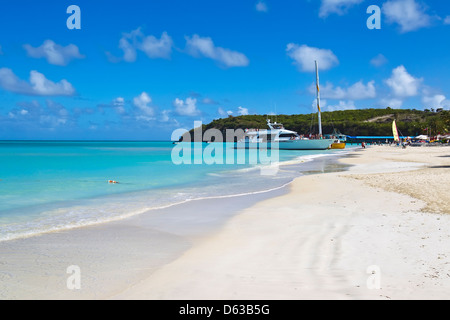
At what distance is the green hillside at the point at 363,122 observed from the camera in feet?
372

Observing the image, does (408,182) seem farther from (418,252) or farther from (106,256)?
(106,256)

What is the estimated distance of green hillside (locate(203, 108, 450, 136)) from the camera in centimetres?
11344

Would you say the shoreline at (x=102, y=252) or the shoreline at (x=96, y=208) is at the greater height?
the shoreline at (x=102, y=252)

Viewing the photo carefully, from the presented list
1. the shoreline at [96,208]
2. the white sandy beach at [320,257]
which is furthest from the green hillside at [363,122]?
the white sandy beach at [320,257]

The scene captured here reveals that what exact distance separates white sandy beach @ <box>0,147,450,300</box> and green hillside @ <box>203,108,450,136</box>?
8840cm

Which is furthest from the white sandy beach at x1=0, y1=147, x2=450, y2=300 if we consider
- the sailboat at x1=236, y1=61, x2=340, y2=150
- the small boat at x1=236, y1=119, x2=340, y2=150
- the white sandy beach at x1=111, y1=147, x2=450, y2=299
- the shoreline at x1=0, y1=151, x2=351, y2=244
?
the small boat at x1=236, y1=119, x2=340, y2=150

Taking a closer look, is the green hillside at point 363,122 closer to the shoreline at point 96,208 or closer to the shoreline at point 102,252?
the shoreline at point 96,208

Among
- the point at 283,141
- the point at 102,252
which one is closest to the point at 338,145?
the point at 283,141

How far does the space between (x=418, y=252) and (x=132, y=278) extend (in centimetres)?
451

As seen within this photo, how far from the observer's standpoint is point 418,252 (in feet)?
18.2

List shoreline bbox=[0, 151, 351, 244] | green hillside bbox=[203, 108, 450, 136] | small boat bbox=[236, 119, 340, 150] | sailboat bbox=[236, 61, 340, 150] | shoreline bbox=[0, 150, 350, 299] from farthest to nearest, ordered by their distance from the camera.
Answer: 1. green hillside bbox=[203, 108, 450, 136]
2. small boat bbox=[236, 119, 340, 150]
3. sailboat bbox=[236, 61, 340, 150]
4. shoreline bbox=[0, 151, 351, 244]
5. shoreline bbox=[0, 150, 350, 299]

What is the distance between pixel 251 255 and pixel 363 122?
13806 cm

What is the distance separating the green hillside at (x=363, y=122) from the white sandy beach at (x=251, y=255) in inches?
3480

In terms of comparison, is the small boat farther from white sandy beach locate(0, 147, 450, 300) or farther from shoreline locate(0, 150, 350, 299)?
shoreline locate(0, 150, 350, 299)
